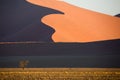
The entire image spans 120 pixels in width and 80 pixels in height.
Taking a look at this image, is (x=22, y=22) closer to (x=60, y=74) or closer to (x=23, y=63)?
(x=23, y=63)

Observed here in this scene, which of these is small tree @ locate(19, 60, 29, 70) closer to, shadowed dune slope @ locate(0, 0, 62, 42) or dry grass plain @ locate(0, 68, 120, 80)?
dry grass plain @ locate(0, 68, 120, 80)

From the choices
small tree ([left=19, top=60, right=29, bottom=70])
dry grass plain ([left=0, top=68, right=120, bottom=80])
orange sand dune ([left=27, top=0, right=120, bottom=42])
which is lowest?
dry grass plain ([left=0, top=68, right=120, bottom=80])

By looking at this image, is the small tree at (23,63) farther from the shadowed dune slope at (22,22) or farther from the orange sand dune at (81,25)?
the orange sand dune at (81,25)

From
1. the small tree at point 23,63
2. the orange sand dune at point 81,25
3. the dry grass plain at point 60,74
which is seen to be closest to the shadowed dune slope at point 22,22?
the orange sand dune at point 81,25

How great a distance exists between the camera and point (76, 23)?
3.68 metres

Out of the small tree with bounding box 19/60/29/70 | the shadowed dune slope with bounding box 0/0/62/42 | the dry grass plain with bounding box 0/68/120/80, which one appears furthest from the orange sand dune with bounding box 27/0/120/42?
the small tree with bounding box 19/60/29/70

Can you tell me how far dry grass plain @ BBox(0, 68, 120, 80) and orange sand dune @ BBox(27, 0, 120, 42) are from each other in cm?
52

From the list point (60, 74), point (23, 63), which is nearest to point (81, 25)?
point (60, 74)

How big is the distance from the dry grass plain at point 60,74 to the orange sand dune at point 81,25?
1.69 feet

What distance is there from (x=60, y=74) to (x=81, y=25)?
910 millimetres

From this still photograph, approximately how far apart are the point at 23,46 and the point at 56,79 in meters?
0.80

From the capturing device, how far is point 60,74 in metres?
3.57

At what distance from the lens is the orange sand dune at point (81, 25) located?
3605 mm

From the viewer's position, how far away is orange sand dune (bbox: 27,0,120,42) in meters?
3.61
